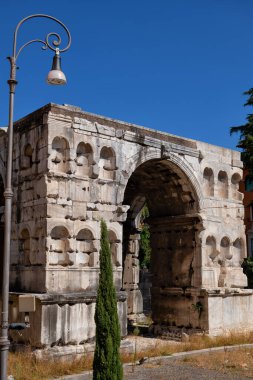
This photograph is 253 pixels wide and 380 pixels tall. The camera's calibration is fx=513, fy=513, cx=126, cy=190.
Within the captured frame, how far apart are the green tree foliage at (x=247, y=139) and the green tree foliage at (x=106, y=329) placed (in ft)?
46.7

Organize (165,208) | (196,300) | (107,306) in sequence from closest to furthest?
1. (107,306)
2. (196,300)
3. (165,208)

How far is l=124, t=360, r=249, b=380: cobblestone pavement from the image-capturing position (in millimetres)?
10406

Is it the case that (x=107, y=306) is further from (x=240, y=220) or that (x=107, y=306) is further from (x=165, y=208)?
(x=240, y=220)

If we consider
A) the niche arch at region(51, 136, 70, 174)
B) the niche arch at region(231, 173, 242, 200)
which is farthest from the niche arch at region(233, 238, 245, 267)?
the niche arch at region(51, 136, 70, 174)

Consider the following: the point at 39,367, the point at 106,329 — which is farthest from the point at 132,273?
the point at 106,329

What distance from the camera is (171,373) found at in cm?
1084

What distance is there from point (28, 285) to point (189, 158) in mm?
6382

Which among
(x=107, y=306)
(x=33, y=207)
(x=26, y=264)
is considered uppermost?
(x=33, y=207)

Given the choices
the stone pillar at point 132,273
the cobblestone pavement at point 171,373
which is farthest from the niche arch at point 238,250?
the cobblestone pavement at point 171,373

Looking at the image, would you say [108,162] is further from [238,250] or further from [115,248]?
[238,250]

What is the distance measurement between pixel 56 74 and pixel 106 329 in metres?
4.52

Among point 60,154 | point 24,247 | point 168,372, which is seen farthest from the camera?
point 24,247

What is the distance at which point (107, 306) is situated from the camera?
919 cm

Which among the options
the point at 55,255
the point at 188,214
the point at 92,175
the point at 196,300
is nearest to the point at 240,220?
the point at 188,214
